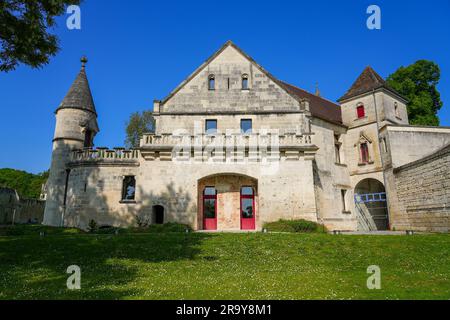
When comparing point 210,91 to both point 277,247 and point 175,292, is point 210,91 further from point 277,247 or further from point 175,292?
point 175,292

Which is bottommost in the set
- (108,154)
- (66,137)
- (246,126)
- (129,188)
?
(129,188)

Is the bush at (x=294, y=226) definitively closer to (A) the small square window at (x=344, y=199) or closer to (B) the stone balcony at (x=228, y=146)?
(B) the stone balcony at (x=228, y=146)

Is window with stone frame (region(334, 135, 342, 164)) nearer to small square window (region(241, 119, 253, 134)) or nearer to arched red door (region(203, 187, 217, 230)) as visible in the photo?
small square window (region(241, 119, 253, 134))

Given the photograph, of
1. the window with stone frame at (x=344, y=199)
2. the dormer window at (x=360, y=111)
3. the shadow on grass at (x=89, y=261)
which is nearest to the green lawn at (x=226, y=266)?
the shadow on grass at (x=89, y=261)

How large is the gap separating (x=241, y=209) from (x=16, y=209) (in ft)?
123

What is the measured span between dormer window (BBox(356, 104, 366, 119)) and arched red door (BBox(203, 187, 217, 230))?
1514 cm

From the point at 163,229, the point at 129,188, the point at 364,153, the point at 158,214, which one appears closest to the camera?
the point at 163,229

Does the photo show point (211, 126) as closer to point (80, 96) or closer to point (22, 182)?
point (80, 96)

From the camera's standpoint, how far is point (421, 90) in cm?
3028

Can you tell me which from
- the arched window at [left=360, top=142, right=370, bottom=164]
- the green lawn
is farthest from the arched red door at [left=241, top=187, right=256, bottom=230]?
the arched window at [left=360, top=142, right=370, bottom=164]

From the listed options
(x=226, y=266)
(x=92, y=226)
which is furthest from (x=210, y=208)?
(x=226, y=266)

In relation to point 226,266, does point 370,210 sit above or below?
above

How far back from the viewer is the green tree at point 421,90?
95.6ft
